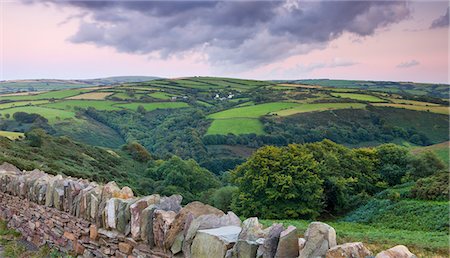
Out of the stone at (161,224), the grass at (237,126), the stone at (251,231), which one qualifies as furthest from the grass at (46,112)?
the stone at (251,231)

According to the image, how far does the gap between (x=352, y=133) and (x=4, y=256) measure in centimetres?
9062

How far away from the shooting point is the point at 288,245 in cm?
322

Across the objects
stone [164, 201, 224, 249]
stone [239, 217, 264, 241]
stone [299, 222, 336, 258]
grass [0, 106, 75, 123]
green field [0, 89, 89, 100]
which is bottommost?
grass [0, 106, 75, 123]

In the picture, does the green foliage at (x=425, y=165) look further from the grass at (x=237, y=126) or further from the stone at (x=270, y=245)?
the grass at (x=237, y=126)

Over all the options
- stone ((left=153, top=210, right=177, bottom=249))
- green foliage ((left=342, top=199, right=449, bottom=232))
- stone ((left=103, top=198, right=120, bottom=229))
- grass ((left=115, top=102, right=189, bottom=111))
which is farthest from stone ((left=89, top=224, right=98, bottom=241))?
grass ((left=115, top=102, right=189, bottom=111))

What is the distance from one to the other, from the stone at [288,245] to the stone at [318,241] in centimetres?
11

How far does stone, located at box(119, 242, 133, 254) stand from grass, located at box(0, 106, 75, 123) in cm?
8368

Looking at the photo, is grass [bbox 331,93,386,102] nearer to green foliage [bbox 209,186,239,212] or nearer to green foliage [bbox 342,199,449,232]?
green foliage [bbox 209,186,239,212]

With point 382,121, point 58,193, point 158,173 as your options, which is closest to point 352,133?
point 382,121

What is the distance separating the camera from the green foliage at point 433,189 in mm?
28828

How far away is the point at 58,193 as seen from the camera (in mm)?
6359

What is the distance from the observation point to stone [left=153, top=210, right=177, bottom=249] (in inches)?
167

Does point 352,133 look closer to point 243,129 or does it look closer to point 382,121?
point 382,121

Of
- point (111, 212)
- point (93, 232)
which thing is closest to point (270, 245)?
point (111, 212)
